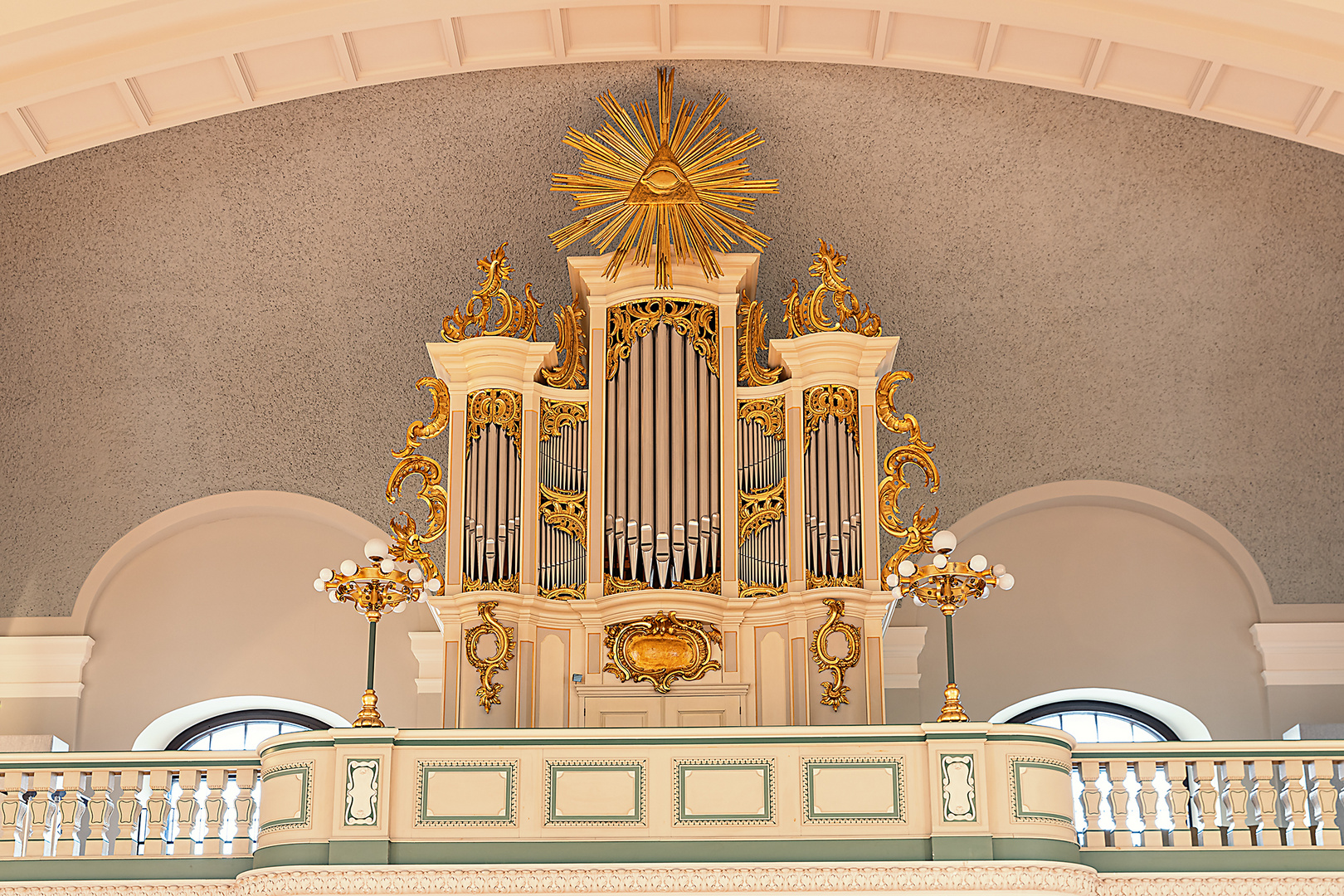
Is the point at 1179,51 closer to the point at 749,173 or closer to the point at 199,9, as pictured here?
the point at 749,173

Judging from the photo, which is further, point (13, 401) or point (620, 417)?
point (13, 401)

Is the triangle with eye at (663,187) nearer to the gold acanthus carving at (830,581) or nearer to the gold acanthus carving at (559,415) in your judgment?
the gold acanthus carving at (559,415)

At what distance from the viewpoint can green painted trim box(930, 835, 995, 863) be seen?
9594mm

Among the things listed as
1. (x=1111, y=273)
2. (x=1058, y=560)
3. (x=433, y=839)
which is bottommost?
(x=433, y=839)

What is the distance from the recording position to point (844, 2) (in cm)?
1134

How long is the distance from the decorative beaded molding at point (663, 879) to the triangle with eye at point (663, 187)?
17.5 ft

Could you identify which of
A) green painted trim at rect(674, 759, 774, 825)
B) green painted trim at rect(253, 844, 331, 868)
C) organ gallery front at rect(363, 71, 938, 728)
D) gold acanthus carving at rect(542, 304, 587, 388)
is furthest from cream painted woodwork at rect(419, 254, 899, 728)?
green painted trim at rect(253, 844, 331, 868)

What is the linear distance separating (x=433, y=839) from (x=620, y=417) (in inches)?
144

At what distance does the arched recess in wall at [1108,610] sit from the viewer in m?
13.7

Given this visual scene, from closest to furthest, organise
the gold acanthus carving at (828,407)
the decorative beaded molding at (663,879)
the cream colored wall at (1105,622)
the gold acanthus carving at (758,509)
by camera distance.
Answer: the decorative beaded molding at (663,879), the gold acanthus carving at (758,509), the gold acanthus carving at (828,407), the cream colored wall at (1105,622)

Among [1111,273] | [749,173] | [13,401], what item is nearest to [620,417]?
[749,173]

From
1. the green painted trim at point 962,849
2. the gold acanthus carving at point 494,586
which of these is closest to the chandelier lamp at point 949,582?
the green painted trim at point 962,849

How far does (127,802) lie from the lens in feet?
33.4

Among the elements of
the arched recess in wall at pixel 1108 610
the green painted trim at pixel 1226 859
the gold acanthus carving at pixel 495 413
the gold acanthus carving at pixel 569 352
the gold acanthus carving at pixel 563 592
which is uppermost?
the gold acanthus carving at pixel 569 352
